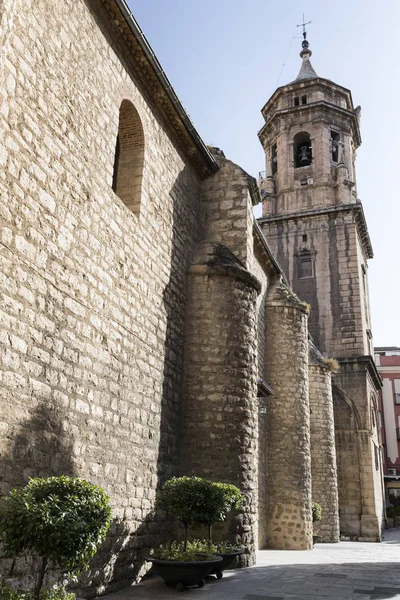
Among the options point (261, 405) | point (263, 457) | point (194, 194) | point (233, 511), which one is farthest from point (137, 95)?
point (263, 457)

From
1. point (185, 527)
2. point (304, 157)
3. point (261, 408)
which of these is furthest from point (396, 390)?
point (185, 527)

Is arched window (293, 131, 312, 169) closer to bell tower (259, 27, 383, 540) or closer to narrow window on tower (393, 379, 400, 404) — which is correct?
bell tower (259, 27, 383, 540)

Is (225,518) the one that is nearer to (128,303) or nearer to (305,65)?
(128,303)

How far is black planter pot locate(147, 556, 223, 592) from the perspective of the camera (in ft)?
19.6

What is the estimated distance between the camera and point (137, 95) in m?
7.84

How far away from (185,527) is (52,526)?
3.09 metres

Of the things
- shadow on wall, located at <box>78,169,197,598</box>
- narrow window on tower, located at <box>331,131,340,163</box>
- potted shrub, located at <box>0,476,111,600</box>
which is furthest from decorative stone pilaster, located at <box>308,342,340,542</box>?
potted shrub, located at <box>0,476,111,600</box>

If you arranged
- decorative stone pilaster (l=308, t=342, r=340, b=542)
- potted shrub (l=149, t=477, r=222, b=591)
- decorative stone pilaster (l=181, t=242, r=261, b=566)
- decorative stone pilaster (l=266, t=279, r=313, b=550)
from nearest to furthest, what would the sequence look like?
potted shrub (l=149, t=477, r=222, b=591) → decorative stone pilaster (l=181, t=242, r=261, b=566) → decorative stone pilaster (l=266, t=279, r=313, b=550) → decorative stone pilaster (l=308, t=342, r=340, b=542)

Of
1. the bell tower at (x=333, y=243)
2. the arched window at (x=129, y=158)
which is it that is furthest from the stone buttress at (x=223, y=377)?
the bell tower at (x=333, y=243)

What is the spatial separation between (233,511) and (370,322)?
780 inches

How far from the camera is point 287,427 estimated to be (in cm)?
1324

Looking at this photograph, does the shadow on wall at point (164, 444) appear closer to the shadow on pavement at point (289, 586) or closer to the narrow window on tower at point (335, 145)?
the shadow on pavement at point (289, 586)

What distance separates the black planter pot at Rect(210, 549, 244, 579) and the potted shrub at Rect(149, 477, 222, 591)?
0.23m

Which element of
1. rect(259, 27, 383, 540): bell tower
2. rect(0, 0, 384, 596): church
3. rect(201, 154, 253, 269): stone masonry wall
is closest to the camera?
rect(0, 0, 384, 596): church
